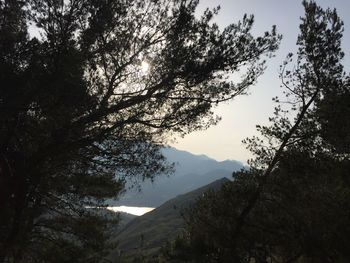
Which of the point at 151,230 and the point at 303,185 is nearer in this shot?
the point at 303,185

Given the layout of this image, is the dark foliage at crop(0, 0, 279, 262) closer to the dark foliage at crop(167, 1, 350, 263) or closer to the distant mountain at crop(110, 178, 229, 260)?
the dark foliage at crop(167, 1, 350, 263)

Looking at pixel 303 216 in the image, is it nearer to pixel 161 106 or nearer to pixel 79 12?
pixel 161 106

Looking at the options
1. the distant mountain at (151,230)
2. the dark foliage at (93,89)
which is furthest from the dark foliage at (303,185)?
the distant mountain at (151,230)

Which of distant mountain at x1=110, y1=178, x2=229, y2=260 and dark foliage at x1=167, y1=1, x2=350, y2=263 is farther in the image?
distant mountain at x1=110, y1=178, x2=229, y2=260

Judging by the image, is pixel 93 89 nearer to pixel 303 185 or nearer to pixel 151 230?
pixel 303 185

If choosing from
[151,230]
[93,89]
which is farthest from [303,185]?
[151,230]

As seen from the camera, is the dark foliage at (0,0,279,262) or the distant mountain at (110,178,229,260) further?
the distant mountain at (110,178,229,260)

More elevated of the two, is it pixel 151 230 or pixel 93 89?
pixel 151 230

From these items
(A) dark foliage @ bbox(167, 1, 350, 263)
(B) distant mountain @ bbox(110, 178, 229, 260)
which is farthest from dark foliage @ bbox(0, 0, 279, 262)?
(B) distant mountain @ bbox(110, 178, 229, 260)

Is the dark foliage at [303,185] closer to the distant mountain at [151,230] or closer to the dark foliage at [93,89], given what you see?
the dark foliage at [93,89]

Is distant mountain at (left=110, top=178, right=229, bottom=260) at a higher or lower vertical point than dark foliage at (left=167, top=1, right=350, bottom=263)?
higher

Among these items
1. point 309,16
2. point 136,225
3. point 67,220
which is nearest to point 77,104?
point 67,220

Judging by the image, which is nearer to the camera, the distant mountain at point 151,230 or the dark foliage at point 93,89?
the dark foliage at point 93,89

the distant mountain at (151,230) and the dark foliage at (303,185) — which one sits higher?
the distant mountain at (151,230)
